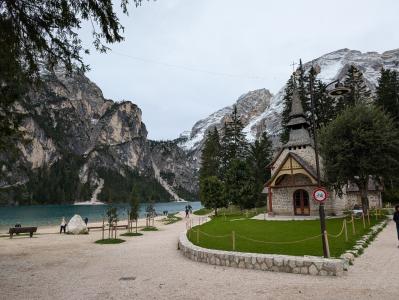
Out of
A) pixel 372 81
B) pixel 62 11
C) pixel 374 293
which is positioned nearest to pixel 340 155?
pixel 374 293

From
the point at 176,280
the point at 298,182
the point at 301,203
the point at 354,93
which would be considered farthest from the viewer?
the point at 354,93

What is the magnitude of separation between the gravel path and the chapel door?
17485 mm

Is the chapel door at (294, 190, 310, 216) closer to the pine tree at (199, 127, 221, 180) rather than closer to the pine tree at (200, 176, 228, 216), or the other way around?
the pine tree at (200, 176, 228, 216)

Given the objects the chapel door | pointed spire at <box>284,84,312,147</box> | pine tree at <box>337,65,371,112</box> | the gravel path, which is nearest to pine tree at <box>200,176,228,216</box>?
pointed spire at <box>284,84,312,147</box>

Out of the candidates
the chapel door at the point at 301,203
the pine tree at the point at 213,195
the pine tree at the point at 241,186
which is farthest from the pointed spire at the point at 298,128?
the pine tree at the point at 213,195

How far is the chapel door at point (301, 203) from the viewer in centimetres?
3234

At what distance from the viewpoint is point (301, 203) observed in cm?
3259

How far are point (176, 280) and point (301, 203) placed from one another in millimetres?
24684

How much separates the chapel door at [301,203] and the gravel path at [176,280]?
1749 centimetres

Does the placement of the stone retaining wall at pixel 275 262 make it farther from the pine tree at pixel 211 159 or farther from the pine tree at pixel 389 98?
the pine tree at pixel 211 159

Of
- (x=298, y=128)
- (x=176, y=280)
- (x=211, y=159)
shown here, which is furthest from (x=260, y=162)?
(x=176, y=280)

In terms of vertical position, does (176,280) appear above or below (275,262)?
below

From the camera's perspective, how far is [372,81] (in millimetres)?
164500

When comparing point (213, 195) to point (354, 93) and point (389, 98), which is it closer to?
point (354, 93)
